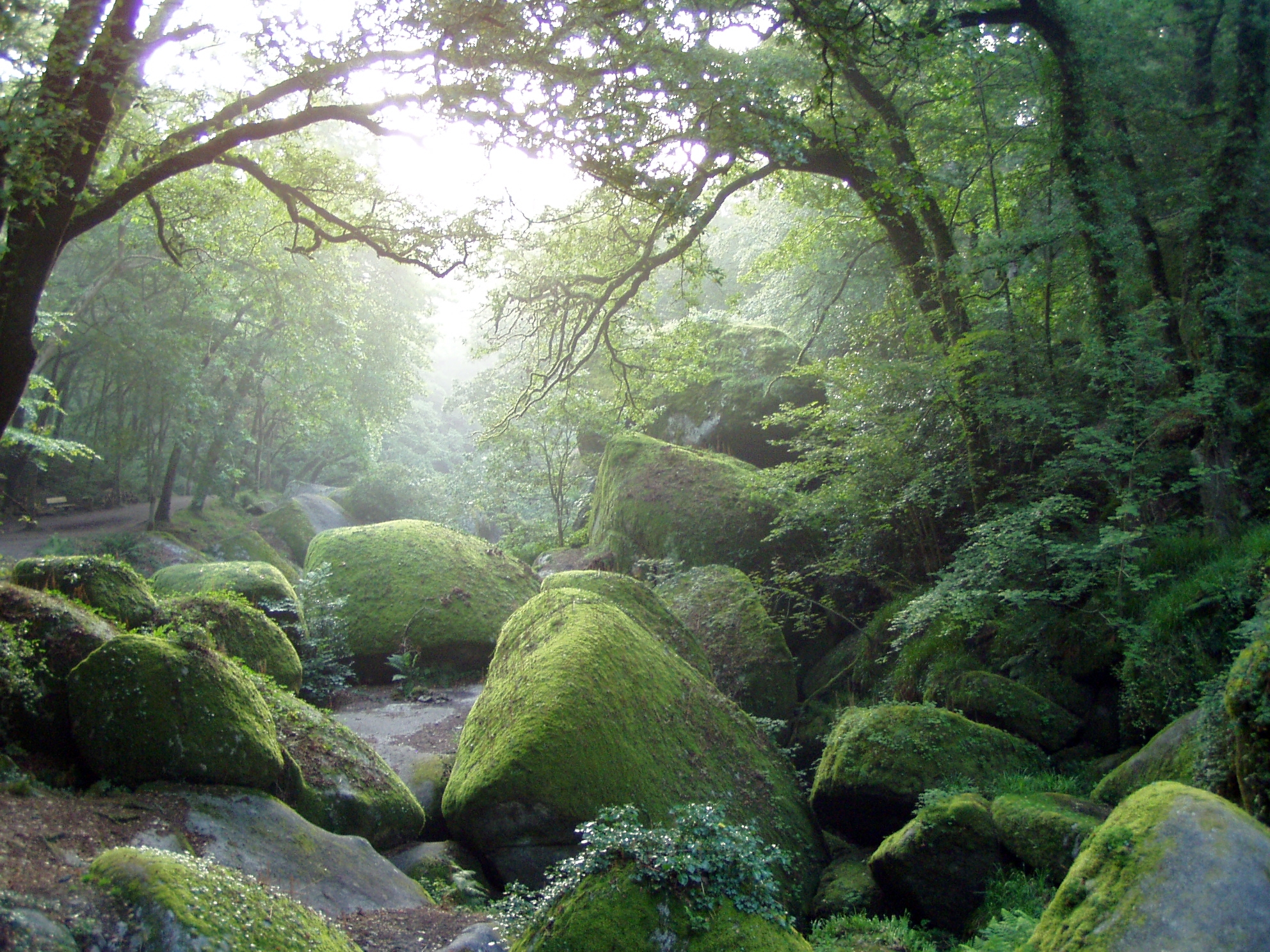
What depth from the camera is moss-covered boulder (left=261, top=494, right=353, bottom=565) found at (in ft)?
71.3

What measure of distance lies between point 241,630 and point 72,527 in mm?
16952

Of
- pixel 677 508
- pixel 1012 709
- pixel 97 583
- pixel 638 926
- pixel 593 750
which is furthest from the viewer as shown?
A: pixel 677 508

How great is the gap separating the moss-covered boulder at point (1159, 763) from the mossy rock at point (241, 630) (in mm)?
6840

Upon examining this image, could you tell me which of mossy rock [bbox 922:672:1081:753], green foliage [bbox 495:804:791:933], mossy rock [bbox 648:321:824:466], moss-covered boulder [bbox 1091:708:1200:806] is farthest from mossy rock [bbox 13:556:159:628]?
mossy rock [bbox 648:321:824:466]

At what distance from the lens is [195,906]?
9.82ft

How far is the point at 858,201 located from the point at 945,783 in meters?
8.70

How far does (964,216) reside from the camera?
33.7 ft

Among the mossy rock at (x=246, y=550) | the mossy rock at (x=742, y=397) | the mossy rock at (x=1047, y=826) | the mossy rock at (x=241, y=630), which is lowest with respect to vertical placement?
the mossy rock at (x=246, y=550)

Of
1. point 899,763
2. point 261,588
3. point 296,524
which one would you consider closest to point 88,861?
point 899,763

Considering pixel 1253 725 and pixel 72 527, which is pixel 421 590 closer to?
pixel 1253 725

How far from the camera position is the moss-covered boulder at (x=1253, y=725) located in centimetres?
344

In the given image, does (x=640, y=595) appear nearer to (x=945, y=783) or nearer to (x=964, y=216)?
(x=945, y=783)

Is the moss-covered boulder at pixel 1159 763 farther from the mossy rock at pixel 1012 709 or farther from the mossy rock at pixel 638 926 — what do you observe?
the mossy rock at pixel 638 926

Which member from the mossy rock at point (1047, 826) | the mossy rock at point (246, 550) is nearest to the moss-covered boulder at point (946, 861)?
the mossy rock at point (1047, 826)
